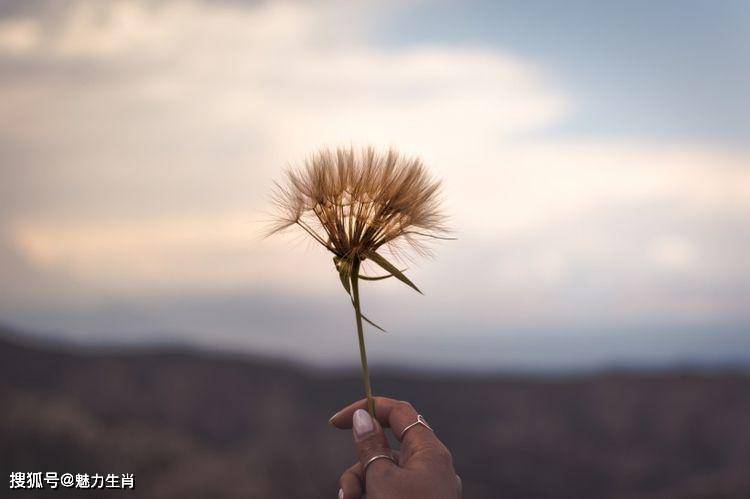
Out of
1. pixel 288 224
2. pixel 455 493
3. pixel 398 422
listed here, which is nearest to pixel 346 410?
pixel 398 422

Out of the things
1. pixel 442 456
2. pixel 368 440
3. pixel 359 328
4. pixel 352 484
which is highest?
pixel 359 328

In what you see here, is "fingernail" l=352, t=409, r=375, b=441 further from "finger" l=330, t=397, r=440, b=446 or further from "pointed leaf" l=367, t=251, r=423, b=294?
"pointed leaf" l=367, t=251, r=423, b=294

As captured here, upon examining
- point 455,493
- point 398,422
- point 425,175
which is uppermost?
point 425,175

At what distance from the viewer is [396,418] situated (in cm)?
514

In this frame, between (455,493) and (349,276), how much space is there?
1398 mm

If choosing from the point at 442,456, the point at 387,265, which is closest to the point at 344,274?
the point at 387,265

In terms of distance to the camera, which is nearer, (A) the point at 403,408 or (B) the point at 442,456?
(B) the point at 442,456

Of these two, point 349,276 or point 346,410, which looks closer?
point 349,276

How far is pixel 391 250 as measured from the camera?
4969 mm

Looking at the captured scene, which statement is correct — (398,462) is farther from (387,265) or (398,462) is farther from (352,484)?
(387,265)

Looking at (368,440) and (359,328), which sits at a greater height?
(359,328)

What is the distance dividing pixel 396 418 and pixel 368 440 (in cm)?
23

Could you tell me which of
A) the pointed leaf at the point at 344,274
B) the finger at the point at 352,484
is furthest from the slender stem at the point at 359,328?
the finger at the point at 352,484

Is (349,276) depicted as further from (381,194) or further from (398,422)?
(398,422)
